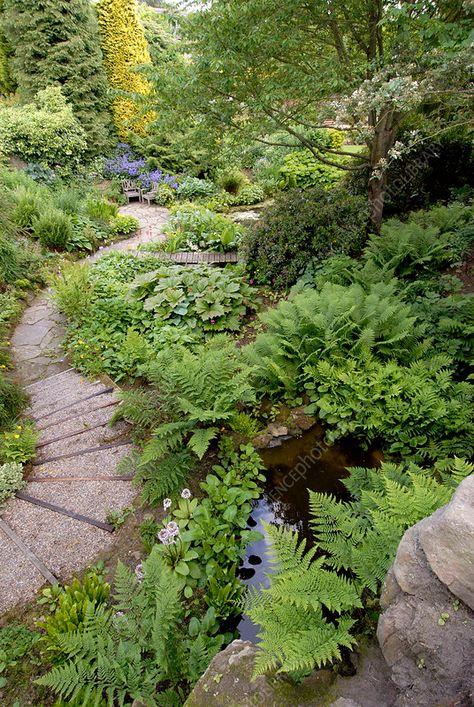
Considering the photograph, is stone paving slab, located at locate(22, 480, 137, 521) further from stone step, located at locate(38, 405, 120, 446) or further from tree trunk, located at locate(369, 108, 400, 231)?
tree trunk, located at locate(369, 108, 400, 231)

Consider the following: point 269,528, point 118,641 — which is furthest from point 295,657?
point 118,641

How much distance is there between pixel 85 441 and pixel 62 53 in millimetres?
12810

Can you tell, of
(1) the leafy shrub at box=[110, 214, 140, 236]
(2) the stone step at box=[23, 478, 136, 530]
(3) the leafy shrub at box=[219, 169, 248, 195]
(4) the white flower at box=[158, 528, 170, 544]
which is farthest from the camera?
(3) the leafy shrub at box=[219, 169, 248, 195]

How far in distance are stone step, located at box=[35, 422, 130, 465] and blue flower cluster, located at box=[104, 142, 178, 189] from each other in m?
9.82

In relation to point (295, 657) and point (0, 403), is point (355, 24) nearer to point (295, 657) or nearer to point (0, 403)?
point (0, 403)

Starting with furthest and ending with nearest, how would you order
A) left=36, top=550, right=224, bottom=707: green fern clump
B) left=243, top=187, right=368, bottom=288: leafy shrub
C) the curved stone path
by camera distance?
left=243, top=187, right=368, bottom=288: leafy shrub
the curved stone path
left=36, top=550, right=224, bottom=707: green fern clump

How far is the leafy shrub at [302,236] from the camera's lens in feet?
21.2

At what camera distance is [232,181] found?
11.9m

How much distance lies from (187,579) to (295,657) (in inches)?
57.1

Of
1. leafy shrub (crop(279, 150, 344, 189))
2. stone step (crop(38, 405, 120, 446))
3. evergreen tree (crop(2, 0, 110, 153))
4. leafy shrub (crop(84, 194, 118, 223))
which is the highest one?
evergreen tree (crop(2, 0, 110, 153))

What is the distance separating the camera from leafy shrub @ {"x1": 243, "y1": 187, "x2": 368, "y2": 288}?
6.46 meters

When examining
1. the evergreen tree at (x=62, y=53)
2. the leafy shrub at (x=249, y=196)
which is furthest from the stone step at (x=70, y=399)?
the evergreen tree at (x=62, y=53)

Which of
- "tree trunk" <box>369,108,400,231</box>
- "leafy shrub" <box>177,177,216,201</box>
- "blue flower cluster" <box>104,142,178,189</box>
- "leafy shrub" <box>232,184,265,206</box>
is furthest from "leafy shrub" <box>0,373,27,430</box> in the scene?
"blue flower cluster" <box>104,142,178,189</box>

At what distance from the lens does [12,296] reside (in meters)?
6.88
